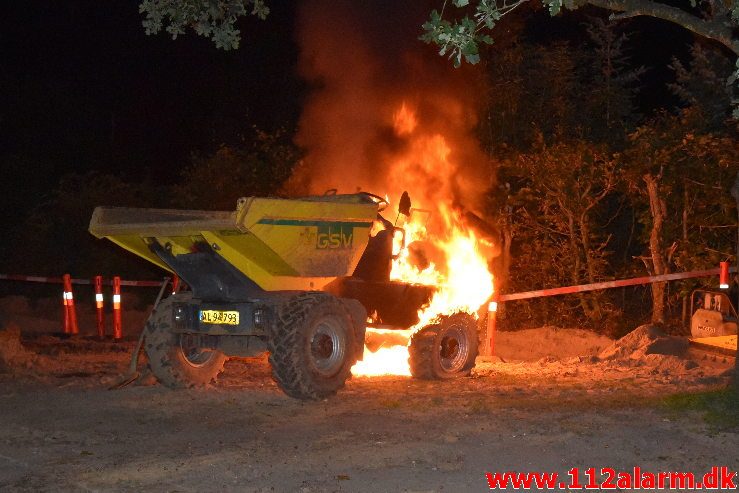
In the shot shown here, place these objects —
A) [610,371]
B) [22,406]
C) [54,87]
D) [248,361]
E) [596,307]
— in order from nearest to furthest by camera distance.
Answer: [22,406], [610,371], [248,361], [596,307], [54,87]

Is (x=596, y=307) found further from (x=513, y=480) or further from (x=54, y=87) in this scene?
(x=54, y=87)

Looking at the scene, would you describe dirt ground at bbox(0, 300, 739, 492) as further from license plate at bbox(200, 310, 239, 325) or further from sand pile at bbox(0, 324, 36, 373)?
license plate at bbox(200, 310, 239, 325)

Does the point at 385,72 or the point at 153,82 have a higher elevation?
the point at 153,82

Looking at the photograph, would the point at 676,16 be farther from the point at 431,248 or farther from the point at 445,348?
the point at 431,248

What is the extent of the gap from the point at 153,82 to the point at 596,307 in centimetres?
2492

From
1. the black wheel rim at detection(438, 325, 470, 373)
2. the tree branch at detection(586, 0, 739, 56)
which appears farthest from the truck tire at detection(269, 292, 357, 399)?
the tree branch at detection(586, 0, 739, 56)

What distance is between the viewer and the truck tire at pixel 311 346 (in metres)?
9.58

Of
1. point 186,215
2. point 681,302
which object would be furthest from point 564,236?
point 186,215

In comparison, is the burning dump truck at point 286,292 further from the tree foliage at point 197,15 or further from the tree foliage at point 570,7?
the tree foliage at point 570,7

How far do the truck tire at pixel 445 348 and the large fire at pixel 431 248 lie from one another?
0.22 metres

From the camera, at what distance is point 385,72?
51.4ft

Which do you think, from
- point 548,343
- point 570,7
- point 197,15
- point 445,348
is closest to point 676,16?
point 570,7

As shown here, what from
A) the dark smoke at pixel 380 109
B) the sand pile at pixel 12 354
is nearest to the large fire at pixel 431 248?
the dark smoke at pixel 380 109

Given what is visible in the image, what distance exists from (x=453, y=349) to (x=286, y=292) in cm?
248
